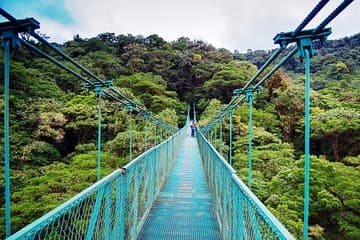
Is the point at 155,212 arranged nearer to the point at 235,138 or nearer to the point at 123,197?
the point at 123,197

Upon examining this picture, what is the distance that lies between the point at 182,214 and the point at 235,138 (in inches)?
315

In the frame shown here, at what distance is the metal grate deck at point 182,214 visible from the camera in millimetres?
2643

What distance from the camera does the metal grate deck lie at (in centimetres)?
264

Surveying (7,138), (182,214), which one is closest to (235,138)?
(182,214)

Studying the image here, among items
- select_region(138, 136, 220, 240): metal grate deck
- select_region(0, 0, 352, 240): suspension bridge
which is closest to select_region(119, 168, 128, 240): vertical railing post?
select_region(0, 0, 352, 240): suspension bridge

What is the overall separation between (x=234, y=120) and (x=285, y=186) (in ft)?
17.8

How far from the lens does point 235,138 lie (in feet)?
36.0

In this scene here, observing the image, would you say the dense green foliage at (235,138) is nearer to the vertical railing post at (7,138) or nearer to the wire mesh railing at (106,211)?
the vertical railing post at (7,138)

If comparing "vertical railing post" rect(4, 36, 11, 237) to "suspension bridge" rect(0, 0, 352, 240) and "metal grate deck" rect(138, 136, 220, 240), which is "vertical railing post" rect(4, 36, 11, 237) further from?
"metal grate deck" rect(138, 136, 220, 240)

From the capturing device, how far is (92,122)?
10789mm

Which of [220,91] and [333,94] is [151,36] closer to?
[220,91]

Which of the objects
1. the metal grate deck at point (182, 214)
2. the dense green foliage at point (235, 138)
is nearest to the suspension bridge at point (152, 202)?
Answer: the metal grate deck at point (182, 214)

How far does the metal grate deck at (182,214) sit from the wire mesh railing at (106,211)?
0.39ft

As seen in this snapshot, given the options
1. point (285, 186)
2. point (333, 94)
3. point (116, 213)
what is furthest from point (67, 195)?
point (333, 94)
